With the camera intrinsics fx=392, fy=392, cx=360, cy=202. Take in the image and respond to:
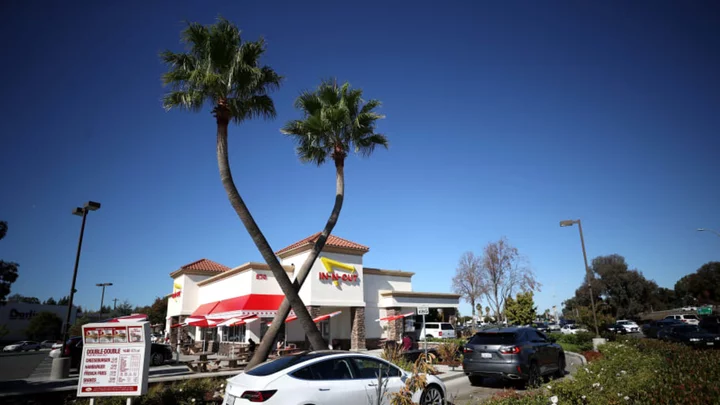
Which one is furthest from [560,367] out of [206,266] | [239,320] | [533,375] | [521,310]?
[206,266]

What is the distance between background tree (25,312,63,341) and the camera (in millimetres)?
59562

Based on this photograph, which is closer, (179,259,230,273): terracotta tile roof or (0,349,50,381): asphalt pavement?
(0,349,50,381): asphalt pavement

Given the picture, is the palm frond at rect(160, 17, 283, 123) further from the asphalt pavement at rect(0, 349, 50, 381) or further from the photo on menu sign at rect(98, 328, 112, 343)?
the asphalt pavement at rect(0, 349, 50, 381)

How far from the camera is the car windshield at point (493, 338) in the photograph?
10.7 metres

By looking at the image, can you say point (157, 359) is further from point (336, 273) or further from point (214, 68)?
point (214, 68)

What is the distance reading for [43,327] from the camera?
60.0 meters

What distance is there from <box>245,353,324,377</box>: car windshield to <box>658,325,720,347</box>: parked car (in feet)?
69.0

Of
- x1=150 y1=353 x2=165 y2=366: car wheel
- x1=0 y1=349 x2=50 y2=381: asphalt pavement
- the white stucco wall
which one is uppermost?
the white stucco wall

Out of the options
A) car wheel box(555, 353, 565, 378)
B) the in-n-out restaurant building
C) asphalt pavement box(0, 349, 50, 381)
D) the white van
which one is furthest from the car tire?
the white van

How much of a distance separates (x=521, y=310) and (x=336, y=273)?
21.6 meters

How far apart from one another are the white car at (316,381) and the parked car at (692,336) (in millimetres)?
19763

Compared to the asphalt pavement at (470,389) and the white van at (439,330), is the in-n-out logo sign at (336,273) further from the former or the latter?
the asphalt pavement at (470,389)

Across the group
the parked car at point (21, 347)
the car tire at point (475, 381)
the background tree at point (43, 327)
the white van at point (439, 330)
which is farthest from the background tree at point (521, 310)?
the background tree at point (43, 327)

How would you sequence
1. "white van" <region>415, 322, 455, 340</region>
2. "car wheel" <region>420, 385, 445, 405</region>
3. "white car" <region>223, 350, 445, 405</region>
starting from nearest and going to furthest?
1. "white car" <region>223, 350, 445, 405</region>
2. "car wheel" <region>420, 385, 445, 405</region>
3. "white van" <region>415, 322, 455, 340</region>
